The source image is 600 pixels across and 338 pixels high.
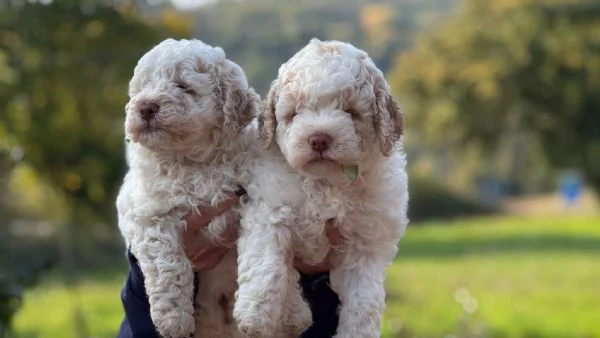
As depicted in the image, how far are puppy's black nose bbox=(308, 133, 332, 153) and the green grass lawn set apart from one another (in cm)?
A: 617

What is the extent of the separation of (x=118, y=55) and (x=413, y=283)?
6971 millimetres

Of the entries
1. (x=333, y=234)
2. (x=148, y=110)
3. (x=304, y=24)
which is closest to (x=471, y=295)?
(x=304, y=24)

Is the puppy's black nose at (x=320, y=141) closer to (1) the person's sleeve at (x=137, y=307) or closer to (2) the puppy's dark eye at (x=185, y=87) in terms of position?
(2) the puppy's dark eye at (x=185, y=87)

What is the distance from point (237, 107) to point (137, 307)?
758 mm

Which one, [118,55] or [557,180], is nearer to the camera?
[118,55]

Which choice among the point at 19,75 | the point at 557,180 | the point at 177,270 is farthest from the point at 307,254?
the point at 557,180

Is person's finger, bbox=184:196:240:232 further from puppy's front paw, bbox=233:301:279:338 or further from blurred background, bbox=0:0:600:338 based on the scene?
blurred background, bbox=0:0:600:338

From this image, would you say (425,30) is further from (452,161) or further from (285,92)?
(285,92)

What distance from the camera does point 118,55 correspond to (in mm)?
9109

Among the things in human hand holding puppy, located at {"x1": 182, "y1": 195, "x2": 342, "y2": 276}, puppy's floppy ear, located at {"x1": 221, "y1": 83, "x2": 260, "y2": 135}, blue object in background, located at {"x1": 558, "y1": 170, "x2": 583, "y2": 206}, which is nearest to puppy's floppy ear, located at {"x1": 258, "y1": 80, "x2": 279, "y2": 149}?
puppy's floppy ear, located at {"x1": 221, "y1": 83, "x2": 260, "y2": 135}

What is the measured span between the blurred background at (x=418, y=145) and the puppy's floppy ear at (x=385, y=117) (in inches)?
51.2

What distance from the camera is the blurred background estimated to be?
9.00 meters

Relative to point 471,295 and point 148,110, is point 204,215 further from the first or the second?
point 471,295

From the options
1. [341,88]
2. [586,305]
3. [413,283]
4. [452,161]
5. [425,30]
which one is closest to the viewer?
[341,88]
